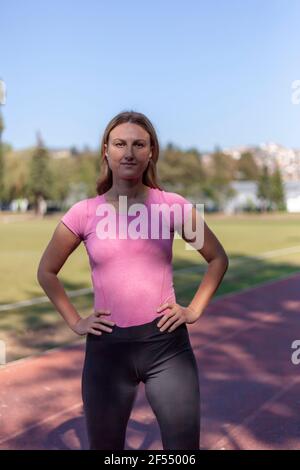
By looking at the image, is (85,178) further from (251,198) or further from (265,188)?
(251,198)

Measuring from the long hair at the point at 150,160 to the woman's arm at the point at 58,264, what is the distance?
0.73 ft

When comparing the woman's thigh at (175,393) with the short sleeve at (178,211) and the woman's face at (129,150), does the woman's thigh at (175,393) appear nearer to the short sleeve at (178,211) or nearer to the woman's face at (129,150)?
the short sleeve at (178,211)

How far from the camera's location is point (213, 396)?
5535 mm

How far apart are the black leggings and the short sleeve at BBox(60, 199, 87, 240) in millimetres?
402

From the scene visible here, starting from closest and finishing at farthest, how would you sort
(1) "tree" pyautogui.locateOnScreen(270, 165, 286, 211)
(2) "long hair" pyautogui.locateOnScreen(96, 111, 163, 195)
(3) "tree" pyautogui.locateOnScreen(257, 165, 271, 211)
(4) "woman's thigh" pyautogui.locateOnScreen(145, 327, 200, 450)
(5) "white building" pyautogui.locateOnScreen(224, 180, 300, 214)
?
(4) "woman's thigh" pyautogui.locateOnScreen(145, 327, 200, 450), (2) "long hair" pyautogui.locateOnScreen(96, 111, 163, 195), (3) "tree" pyautogui.locateOnScreen(257, 165, 271, 211), (1) "tree" pyautogui.locateOnScreen(270, 165, 286, 211), (5) "white building" pyautogui.locateOnScreen(224, 180, 300, 214)

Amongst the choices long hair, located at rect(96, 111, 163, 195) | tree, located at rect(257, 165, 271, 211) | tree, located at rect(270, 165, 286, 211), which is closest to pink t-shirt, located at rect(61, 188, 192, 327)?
long hair, located at rect(96, 111, 163, 195)

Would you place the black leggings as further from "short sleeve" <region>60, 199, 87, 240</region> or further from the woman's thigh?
"short sleeve" <region>60, 199, 87, 240</region>

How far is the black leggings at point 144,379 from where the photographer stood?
2.25 metres

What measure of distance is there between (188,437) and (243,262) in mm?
17585

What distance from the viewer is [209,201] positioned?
3752 inches

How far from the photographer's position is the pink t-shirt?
226 cm

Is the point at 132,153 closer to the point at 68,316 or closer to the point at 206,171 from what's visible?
the point at 68,316

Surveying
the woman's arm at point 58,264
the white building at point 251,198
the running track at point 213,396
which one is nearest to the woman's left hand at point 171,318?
the woman's arm at point 58,264

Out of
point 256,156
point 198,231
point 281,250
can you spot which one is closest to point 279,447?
point 198,231
